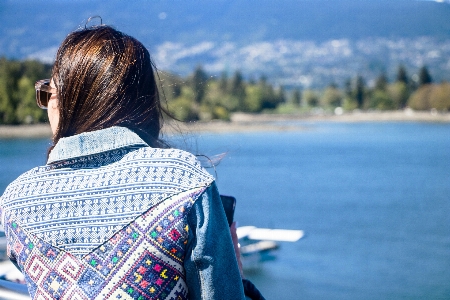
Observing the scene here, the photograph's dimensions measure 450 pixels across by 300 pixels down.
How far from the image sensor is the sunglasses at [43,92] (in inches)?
26.4

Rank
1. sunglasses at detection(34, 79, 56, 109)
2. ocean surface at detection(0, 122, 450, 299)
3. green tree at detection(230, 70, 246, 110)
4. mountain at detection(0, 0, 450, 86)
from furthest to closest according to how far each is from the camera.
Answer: mountain at detection(0, 0, 450, 86) → green tree at detection(230, 70, 246, 110) → ocean surface at detection(0, 122, 450, 299) → sunglasses at detection(34, 79, 56, 109)

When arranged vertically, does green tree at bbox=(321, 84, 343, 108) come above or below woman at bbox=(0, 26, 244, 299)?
below

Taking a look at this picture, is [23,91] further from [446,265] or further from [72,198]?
A: [72,198]

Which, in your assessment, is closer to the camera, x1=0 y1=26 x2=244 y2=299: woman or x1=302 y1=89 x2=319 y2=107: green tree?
x1=0 y1=26 x2=244 y2=299: woman

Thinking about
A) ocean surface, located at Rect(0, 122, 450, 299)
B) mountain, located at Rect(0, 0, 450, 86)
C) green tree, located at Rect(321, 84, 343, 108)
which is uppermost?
mountain, located at Rect(0, 0, 450, 86)

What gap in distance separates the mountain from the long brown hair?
39.9 meters

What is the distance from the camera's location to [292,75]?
150ft

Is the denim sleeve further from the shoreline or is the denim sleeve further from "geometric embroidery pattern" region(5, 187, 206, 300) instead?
the shoreline

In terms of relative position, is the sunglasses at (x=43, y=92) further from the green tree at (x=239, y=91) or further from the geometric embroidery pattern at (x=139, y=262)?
the green tree at (x=239, y=91)

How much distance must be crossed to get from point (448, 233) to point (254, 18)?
42.7 m

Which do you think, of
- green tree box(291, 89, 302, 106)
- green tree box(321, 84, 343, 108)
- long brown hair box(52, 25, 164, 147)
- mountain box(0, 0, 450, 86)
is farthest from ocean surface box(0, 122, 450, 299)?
mountain box(0, 0, 450, 86)

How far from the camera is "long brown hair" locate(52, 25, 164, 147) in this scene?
599mm

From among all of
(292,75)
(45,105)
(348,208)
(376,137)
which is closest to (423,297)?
(348,208)

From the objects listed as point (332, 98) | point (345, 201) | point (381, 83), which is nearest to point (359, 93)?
point (381, 83)
